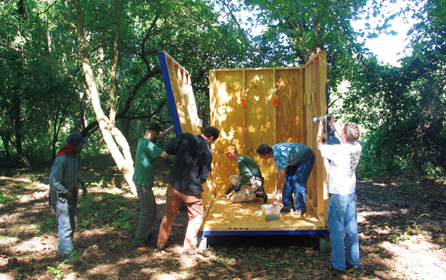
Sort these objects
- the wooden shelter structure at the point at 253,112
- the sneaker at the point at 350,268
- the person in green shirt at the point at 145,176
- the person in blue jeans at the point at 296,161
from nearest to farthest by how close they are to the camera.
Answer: the sneaker at the point at 350,268, the person in green shirt at the point at 145,176, the person in blue jeans at the point at 296,161, the wooden shelter structure at the point at 253,112

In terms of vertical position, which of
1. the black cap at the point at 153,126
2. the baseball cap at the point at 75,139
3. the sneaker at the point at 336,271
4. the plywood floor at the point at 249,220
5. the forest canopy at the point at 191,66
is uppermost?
the forest canopy at the point at 191,66

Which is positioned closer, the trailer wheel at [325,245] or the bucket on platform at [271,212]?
the trailer wheel at [325,245]

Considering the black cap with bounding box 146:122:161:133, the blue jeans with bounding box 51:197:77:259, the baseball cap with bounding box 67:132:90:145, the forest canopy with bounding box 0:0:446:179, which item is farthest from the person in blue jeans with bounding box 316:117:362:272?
the forest canopy with bounding box 0:0:446:179

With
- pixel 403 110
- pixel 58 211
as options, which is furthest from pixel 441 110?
pixel 58 211

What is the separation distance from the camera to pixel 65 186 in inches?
196

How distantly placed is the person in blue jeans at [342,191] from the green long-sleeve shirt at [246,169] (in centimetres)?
285

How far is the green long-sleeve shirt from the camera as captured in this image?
7543 mm

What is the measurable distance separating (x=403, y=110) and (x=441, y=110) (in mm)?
1240

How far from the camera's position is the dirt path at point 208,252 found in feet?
15.8

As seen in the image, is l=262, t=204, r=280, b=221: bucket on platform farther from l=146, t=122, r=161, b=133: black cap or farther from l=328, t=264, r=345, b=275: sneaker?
l=146, t=122, r=161, b=133: black cap

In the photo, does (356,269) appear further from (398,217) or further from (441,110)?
(441,110)

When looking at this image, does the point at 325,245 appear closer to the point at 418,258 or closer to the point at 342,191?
the point at 418,258

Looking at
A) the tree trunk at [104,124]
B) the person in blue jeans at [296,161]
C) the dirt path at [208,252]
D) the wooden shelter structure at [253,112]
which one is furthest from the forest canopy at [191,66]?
the person in blue jeans at [296,161]

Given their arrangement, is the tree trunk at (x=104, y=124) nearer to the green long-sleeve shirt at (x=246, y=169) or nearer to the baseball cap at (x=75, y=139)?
the green long-sleeve shirt at (x=246, y=169)
